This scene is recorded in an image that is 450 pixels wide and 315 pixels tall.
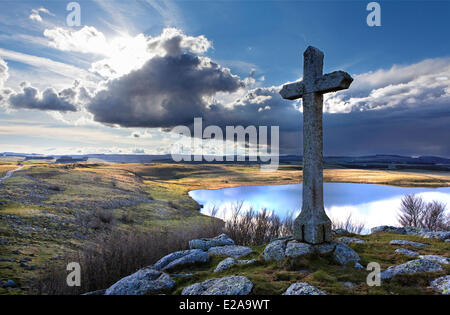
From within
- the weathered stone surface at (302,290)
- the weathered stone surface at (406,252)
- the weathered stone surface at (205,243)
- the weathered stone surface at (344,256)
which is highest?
the weathered stone surface at (302,290)

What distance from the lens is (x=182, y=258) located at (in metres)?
7.31

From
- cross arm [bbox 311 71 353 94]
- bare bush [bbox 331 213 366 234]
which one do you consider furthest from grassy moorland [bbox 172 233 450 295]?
bare bush [bbox 331 213 366 234]

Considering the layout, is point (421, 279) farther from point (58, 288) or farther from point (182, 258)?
point (58, 288)

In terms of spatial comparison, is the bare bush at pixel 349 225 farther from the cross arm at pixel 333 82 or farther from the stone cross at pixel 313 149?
the cross arm at pixel 333 82

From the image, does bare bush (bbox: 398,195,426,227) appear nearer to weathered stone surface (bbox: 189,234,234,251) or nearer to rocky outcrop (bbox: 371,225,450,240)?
rocky outcrop (bbox: 371,225,450,240)

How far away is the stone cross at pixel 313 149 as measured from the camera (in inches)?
281

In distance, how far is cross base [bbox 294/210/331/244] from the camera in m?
7.02

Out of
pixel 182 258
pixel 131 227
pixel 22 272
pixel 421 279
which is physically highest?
pixel 421 279

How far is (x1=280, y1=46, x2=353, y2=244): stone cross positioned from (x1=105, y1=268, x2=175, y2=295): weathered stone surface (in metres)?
4.02

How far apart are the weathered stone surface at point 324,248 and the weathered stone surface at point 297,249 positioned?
174 millimetres

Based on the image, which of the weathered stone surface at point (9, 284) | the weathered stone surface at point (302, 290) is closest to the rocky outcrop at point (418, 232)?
the weathered stone surface at point (302, 290)
